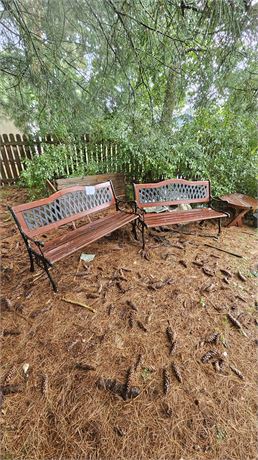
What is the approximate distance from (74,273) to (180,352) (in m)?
1.44

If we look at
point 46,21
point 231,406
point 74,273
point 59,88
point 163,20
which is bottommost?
point 231,406

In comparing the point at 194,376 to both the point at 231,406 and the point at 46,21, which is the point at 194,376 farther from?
the point at 46,21

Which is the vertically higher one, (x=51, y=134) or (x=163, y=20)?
(x=163, y=20)

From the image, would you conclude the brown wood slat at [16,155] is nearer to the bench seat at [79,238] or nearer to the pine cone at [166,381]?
the bench seat at [79,238]

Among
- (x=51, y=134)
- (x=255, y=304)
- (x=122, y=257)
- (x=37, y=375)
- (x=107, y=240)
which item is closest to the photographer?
(x=37, y=375)

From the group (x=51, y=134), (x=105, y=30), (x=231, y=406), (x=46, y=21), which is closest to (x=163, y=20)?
(x=105, y=30)

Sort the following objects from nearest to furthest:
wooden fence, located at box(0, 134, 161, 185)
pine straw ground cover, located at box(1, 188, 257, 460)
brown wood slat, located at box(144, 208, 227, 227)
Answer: pine straw ground cover, located at box(1, 188, 257, 460), brown wood slat, located at box(144, 208, 227, 227), wooden fence, located at box(0, 134, 161, 185)

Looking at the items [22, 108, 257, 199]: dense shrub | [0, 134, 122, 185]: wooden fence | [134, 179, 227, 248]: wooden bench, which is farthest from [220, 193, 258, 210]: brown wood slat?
[0, 134, 122, 185]: wooden fence

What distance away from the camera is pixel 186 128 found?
4348mm

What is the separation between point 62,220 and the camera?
2586 millimetres

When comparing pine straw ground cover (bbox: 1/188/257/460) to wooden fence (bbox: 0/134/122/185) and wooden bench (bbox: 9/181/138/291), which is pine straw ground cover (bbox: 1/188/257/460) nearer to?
wooden bench (bbox: 9/181/138/291)

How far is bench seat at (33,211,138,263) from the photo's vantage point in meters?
2.15

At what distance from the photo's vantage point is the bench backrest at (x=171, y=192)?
3.20m

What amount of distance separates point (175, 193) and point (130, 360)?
270 cm
